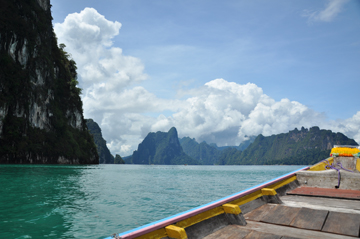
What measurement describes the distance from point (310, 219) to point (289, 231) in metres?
0.76

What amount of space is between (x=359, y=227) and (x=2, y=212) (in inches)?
535

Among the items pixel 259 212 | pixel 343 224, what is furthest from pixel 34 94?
pixel 343 224

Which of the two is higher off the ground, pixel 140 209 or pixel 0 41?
pixel 0 41

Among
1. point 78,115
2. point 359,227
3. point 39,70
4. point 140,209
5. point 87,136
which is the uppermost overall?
point 39,70

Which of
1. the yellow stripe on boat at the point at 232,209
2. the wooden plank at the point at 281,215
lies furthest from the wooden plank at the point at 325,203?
the yellow stripe on boat at the point at 232,209

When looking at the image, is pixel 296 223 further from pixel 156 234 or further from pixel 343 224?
pixel 156 234

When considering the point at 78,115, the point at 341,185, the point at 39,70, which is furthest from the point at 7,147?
the point at 341,185

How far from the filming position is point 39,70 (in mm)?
80438

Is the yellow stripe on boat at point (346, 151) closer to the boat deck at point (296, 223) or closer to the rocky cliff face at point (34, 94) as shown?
the boat deck at point (296, 223)

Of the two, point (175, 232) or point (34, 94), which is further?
point (34, 94)

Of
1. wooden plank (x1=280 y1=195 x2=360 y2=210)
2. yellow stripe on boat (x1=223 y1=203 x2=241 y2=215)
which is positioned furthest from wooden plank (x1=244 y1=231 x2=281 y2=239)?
wooden plank (x1=280 y1=195 x2=360 y2=210)

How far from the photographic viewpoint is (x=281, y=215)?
4.32 metres

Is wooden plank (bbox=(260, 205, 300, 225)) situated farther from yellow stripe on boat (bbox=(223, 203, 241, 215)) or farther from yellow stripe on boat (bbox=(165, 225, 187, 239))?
yellow stripe on boat (bbox=(165, 225, 187, 239))

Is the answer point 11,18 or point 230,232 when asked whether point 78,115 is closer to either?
point 11,18
